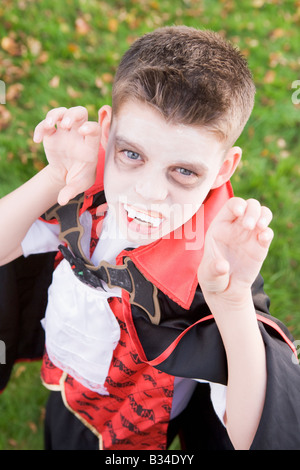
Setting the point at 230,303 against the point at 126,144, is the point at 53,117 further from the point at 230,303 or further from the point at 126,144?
the point at 230,303

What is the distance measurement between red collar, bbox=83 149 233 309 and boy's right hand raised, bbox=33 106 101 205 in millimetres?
282

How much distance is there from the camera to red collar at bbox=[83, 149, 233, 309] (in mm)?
1355

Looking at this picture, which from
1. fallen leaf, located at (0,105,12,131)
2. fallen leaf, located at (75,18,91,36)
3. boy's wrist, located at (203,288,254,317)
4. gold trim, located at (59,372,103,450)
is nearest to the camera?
boy's wrist, located at (203,288,254,317)

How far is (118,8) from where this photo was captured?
4102mm

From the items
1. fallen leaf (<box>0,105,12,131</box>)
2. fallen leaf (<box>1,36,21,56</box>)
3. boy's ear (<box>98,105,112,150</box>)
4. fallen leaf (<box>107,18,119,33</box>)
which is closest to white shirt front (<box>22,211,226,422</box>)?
boy's ear (<box>98,105,112,150</box>)

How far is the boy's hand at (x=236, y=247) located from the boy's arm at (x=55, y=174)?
47 centimetres

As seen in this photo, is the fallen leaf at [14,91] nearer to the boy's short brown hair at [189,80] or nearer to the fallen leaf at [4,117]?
the fallen leaf at [4,117]

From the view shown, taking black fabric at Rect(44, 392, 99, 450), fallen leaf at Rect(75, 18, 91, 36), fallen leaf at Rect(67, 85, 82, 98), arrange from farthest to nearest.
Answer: fallen leaf at Rect(75, 18, 91, 36)
fallen leaf at Rect(67, 85, 82, 98)
black fabric at Rect(44, 392, 99, 450)

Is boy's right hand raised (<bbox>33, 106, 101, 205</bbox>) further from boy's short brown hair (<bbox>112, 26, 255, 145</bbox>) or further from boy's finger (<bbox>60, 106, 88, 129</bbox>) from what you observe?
boy's short brown hair (<bbox>112, 26, 255, 145</bbox>)

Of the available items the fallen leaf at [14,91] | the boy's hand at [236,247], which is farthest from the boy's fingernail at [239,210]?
the fallen leaf at [14,91]

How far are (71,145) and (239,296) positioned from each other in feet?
2.24
